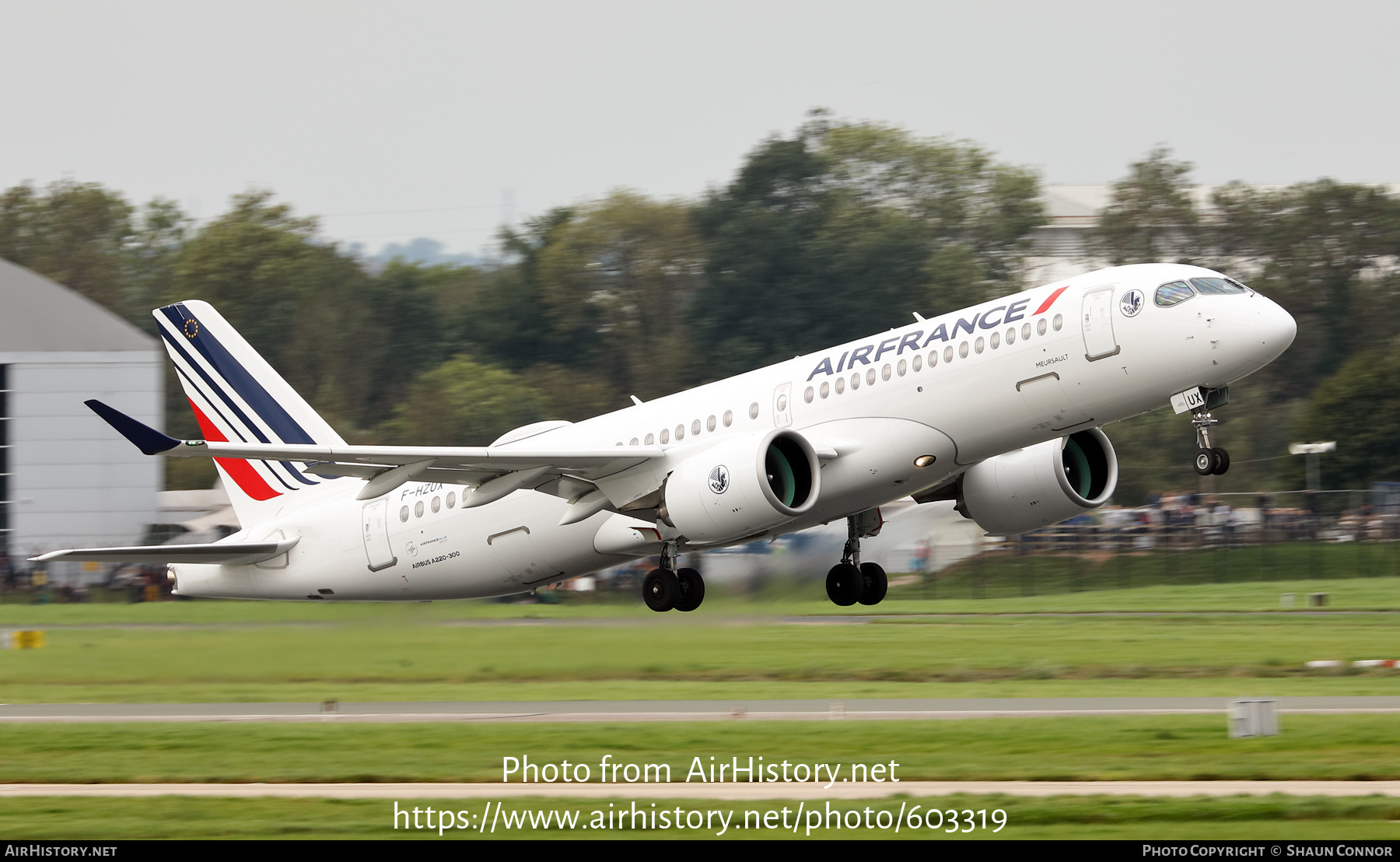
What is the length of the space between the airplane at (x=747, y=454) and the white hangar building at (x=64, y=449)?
3757cm

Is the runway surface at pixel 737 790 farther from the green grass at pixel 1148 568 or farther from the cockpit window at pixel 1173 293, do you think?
the green grass at pixel 1148 568

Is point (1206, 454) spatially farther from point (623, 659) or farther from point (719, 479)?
point (623, 659)

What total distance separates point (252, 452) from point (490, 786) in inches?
305

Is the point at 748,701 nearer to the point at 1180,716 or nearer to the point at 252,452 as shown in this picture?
the point at 1180,716

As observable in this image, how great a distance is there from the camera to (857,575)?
3272cm

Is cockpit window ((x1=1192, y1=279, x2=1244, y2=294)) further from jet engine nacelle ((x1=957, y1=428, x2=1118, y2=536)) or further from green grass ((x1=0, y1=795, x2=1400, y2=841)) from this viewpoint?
green grass ((x1=0, y1=795, x2=1400, y2=841))

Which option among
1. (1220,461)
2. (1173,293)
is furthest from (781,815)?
(1173,293)

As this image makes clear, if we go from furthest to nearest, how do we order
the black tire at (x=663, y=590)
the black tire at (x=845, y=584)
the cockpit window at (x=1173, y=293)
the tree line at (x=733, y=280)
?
the tree line at (x=733, y=280) → the black tire at (x=845, y=584) → the black tire at (x=663, y=590) → the cockpit window at (x=1173, y=293)

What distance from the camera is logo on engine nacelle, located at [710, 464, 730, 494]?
2827 cm

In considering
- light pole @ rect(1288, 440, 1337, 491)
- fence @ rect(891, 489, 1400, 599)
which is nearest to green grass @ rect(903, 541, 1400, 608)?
fence @ rect(891, 489, 1400, 599)

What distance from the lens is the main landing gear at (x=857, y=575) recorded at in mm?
32750

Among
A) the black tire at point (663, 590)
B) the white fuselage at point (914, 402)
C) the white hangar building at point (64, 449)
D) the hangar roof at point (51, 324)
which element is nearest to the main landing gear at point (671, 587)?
the black tire at point (663, 590)

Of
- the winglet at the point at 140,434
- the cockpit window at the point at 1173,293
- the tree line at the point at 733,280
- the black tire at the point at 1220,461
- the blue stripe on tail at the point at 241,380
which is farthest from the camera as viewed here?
the tree line at the point at 733,280

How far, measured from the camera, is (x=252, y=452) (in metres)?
27.8
